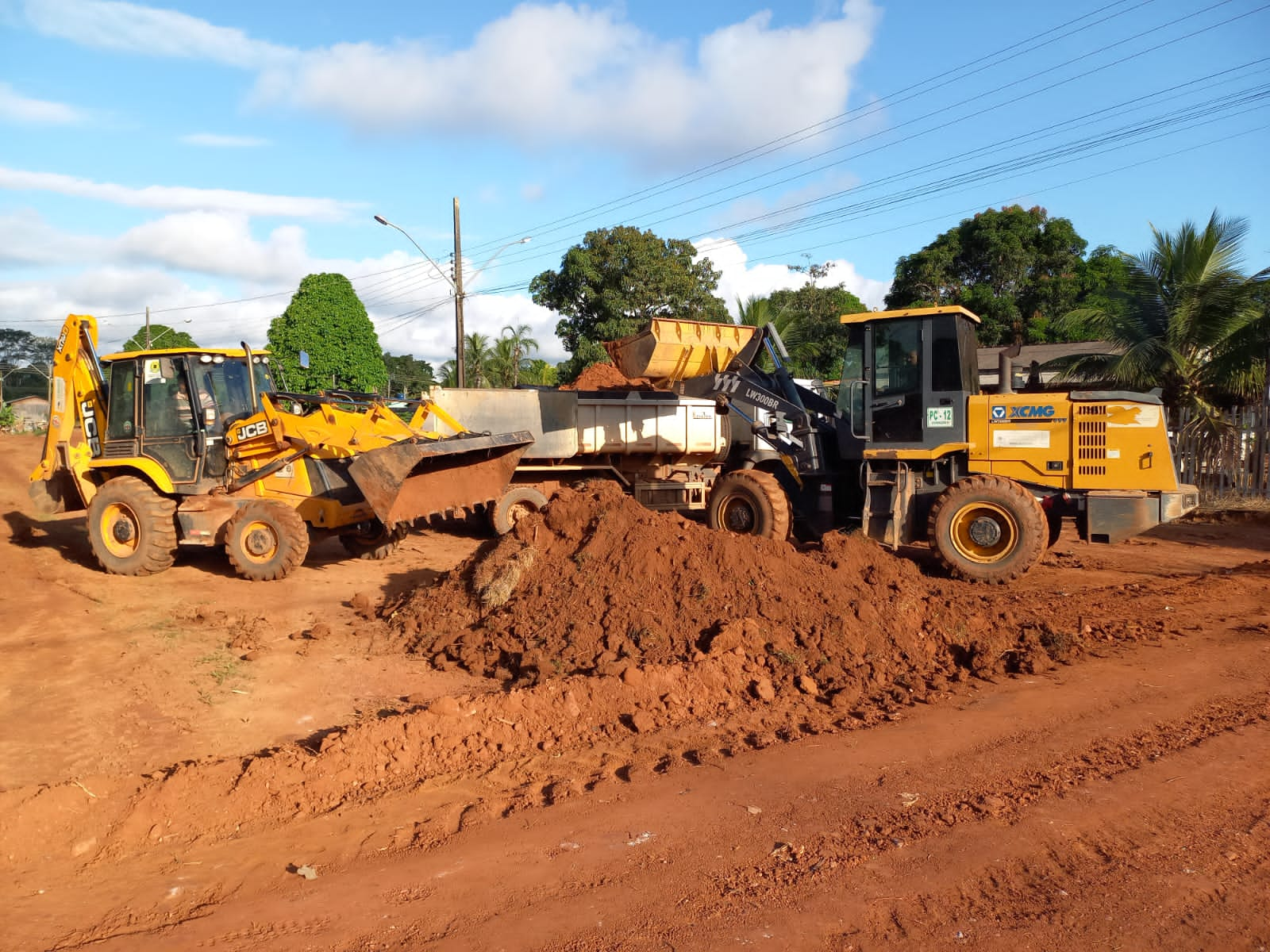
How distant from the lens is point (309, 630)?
8.70 m

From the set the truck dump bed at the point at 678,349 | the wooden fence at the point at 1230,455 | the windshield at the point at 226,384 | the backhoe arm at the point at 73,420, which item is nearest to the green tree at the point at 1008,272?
the wooden fence at the point at 1230,455

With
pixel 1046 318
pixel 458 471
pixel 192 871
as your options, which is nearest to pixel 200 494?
pixel 458 471

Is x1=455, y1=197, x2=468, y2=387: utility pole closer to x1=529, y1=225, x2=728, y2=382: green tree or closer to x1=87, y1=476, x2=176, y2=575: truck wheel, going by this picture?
x1=529, y1=225, x2=728, y2=382: green tree

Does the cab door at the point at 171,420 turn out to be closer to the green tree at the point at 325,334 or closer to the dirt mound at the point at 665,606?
the dirt mound at the point at 665,606

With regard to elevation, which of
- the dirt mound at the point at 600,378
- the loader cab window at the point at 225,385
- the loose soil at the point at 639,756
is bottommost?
the loose soil at the point at 639,756

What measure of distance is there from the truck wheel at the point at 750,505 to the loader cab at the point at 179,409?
6.18m

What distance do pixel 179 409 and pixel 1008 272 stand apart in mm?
29711

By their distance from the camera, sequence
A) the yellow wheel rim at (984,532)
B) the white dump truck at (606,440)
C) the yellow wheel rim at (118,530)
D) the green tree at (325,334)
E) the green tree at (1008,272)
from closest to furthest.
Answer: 1. the yellow wheel rim at (984,532)
2. the yellow wheel rim at (118,530)
3. the white dump truck at (606,440)
4. the green tree at (325,334)
5. the green tree at (1008,272)

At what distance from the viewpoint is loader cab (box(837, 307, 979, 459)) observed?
10.6 metres

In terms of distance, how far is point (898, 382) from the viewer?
35.8 ft

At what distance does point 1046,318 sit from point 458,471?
27.9 meters

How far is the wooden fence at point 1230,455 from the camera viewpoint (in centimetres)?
1659

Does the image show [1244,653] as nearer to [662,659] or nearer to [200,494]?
[662,659]

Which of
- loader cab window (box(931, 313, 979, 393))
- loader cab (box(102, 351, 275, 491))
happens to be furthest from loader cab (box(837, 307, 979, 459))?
loader cab (box(102, 351, 275, 491))
